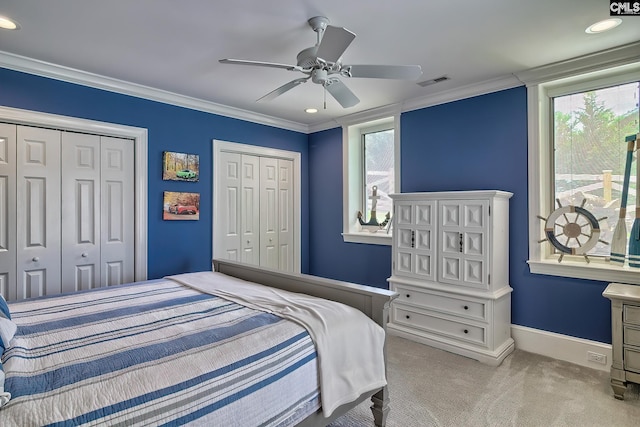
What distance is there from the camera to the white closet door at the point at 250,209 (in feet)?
14.6

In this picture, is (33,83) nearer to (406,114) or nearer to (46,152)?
(46,152)

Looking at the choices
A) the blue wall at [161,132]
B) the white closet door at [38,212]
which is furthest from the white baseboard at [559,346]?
the white closet door at [38,212]

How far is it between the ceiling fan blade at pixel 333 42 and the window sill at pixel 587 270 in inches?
99.7

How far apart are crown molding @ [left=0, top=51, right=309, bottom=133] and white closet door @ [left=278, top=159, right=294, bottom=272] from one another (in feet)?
2.10

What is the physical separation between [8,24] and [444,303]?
12.8 feet

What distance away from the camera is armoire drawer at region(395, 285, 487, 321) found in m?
3.03

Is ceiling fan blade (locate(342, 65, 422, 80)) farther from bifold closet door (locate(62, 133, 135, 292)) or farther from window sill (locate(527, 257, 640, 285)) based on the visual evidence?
bifold closet door (locate(62, 133, 135, 292))

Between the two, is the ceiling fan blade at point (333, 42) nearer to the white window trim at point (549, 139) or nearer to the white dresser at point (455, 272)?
the white dresser at point (455, 272)

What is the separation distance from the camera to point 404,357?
3.05m

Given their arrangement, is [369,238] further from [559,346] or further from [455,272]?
[559,346]

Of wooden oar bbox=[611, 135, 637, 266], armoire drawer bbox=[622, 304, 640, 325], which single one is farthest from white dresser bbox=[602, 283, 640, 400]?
wooden oar bbox=[611, 135, 637, 266]

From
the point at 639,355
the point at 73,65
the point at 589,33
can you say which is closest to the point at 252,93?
the point at 73,65

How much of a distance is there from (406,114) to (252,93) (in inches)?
68.2

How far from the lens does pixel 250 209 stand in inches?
177
